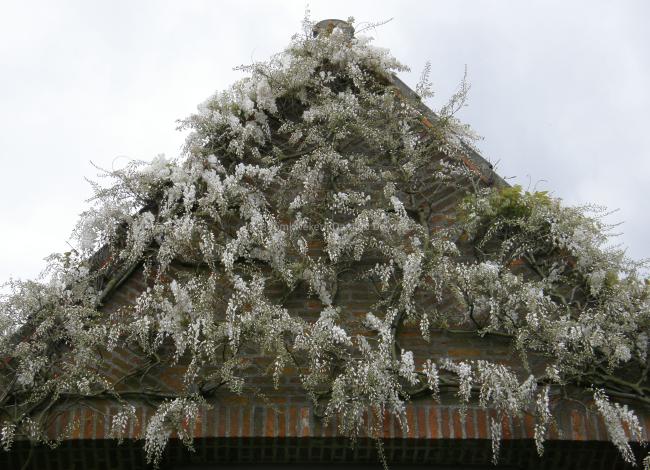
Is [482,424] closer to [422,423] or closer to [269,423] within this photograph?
[422,423]

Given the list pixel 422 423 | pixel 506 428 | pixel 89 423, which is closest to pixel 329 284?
pixel 422 423

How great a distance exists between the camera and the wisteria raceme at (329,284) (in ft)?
14.3

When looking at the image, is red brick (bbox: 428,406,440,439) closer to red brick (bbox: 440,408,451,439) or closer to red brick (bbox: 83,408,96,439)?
red brick (bbox: 440,408,451,439)

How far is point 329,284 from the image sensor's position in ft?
16.4

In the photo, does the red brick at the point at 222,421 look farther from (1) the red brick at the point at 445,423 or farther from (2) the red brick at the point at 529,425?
(2) the red brick at the point at 529,425

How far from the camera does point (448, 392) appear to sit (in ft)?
14.8

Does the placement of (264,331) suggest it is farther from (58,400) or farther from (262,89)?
(262,89)

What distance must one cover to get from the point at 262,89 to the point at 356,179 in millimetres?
1109

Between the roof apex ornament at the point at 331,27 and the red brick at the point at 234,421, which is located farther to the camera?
the roof apex ornament at the point at 331,27

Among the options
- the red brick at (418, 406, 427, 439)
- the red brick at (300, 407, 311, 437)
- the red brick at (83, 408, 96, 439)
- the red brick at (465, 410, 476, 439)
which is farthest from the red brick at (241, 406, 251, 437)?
the red brick at (465, 410, 476, 439)

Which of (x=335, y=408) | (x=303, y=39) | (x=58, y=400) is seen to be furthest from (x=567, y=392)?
(x=303, y=39)

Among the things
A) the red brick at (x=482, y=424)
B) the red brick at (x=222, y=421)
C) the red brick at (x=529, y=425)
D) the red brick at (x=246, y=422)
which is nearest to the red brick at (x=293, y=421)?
the red brick at (x=246, y=422)

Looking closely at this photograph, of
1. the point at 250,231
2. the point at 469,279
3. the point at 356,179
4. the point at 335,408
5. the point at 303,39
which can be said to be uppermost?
the point at 303,39

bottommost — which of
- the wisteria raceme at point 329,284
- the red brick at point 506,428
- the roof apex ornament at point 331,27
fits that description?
the red brick at point 506,428
